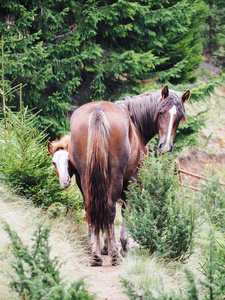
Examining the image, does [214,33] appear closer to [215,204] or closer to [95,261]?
[215,204]

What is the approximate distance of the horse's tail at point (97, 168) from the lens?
4293 mm

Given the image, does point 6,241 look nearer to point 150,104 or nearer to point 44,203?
point 44,203

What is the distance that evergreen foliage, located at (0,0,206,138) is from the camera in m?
9.30

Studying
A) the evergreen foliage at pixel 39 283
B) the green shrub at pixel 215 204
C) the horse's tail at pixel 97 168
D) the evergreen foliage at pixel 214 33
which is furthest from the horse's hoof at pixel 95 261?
the evergreen foliage at pixel 214 33

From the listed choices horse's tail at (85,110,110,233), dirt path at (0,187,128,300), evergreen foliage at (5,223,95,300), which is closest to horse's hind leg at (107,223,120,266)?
dirt path at (0,187,128,300)

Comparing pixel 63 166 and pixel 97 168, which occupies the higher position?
pixel 97 168

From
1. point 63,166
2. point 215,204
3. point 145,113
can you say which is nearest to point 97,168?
point 63,166

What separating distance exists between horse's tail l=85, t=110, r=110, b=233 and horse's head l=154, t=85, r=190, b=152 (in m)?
1.29

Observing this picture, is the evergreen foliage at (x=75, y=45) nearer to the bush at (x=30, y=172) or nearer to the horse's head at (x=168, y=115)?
the bush at (x=30, y=172)

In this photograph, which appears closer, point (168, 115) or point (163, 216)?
point (163, 216)

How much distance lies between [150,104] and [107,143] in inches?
67.5

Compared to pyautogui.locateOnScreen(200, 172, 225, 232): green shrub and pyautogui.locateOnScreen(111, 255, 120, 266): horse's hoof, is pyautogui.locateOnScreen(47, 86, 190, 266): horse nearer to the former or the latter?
pyautogui.locateOnScreen(111, 255, 120, 266): horse's hoof

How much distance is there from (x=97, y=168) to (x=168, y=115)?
173 cm

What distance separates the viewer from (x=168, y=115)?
5418mm
